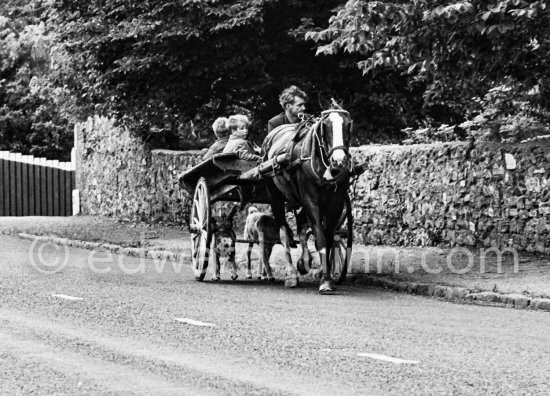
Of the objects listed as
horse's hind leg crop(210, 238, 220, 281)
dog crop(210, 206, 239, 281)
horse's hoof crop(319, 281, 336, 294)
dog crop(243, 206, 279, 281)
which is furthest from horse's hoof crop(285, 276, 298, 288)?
horse's hind leg crop(210, 238, 220, 281)

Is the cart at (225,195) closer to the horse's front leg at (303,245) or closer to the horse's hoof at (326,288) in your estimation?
the horse's front leg at (303,245)

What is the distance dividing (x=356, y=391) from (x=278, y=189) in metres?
7.93

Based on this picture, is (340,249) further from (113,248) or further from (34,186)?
(34,186)

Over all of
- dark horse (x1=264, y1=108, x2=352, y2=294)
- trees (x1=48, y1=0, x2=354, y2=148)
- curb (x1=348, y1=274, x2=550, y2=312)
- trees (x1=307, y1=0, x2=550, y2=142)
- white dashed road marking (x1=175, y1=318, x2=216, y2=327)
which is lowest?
white dashed road marking (x1=175, y1=318, x2=216, y2=327)

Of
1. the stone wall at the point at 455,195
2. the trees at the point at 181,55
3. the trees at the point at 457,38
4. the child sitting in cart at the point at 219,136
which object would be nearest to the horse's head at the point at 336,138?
the trees at the point at 457,38

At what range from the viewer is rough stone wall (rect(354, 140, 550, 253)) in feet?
59.4

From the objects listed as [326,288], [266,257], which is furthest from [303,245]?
[266,257]

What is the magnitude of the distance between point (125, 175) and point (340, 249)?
16172mm

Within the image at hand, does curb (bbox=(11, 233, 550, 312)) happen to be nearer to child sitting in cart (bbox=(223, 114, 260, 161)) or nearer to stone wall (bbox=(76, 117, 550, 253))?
child sitting in cart (bbox=(223, 114, 260, 161))

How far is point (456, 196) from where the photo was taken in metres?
19.7

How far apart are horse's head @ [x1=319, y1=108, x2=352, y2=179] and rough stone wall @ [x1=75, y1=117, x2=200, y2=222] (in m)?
12.7

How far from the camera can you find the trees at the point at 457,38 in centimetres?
1566

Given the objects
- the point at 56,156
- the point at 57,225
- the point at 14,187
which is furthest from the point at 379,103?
the point at 56,156

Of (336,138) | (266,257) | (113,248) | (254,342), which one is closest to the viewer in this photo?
(254,342)
